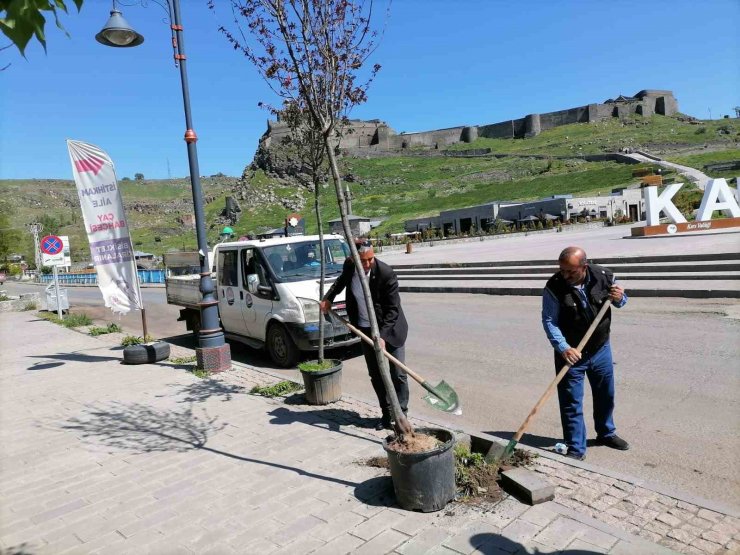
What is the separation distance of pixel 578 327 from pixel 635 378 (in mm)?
2698

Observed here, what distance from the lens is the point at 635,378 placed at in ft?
21.0

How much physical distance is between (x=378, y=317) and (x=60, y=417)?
440 centimetres

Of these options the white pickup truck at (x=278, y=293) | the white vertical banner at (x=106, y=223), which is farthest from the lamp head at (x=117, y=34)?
the white pickup truck at (x=278, y=293)

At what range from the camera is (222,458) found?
4.87 metres

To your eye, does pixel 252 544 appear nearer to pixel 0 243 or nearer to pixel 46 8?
pixel 46 8

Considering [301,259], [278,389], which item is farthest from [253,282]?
[278,389]

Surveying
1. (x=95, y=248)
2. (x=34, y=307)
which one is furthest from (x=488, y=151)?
(x=95, y=248)

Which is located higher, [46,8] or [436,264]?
[46,8]

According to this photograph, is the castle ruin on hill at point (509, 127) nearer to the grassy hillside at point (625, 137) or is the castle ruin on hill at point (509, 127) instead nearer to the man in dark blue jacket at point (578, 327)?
the grassy hillside at point (625, 137)

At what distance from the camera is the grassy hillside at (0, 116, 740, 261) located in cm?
7856

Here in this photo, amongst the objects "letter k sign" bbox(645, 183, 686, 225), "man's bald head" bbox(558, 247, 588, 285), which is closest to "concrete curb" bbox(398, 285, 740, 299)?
"man's bald head" bbox(558, 247, 588, 285)

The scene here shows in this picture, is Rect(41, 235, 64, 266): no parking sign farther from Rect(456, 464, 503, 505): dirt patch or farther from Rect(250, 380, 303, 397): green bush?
Rect(456, 464, 503, 505): dirt patch

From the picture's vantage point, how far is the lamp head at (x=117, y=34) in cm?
838

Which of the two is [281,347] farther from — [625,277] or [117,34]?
[625,277]
